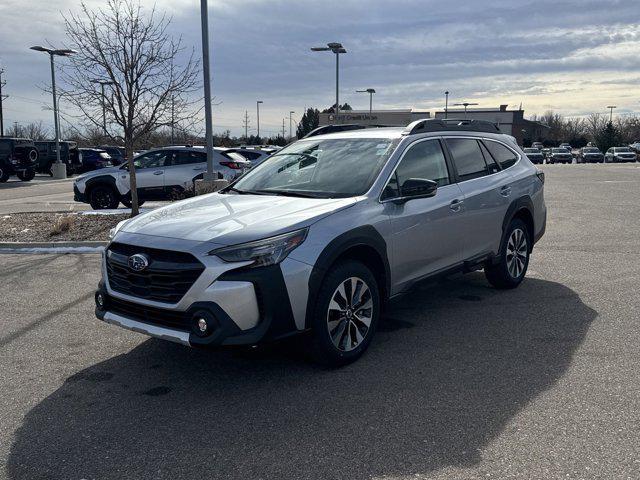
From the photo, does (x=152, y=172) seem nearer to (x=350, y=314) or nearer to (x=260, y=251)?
(x=350, y=314)

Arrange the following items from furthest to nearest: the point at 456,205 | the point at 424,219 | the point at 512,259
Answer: the point at 512,259
the point at 456,205
the point at 424,219

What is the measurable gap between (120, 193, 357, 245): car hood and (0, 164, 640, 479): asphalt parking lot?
42.4 inches

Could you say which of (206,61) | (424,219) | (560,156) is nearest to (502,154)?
(424,219)

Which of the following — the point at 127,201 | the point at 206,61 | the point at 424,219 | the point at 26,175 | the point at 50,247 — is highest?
the point at 206,61

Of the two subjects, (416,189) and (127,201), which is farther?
(127,201)

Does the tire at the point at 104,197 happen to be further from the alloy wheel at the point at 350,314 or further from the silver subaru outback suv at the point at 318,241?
the alloy wheel at the point at 350,314

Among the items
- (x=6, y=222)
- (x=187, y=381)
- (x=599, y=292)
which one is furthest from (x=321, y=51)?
(x=187, y=381)

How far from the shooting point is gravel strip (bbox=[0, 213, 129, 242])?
32.3 ft

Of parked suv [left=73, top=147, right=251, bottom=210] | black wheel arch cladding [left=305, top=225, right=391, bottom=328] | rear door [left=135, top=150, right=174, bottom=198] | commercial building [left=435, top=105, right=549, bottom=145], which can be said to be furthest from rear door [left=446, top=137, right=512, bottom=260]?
commercial building [left=435, top=105, right=549, bottom=145]

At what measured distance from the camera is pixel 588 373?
4.21 m

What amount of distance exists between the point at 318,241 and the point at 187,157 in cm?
1068

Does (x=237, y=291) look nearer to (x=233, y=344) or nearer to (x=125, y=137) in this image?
(x=233, y=344)

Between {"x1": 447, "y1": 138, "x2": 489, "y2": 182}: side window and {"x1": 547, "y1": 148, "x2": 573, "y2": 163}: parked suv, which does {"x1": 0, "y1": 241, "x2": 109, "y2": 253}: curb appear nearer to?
{"x1": 447, "y1": 138, "x2": 489, "y2": 182}: side window

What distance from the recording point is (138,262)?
13.0 feet
